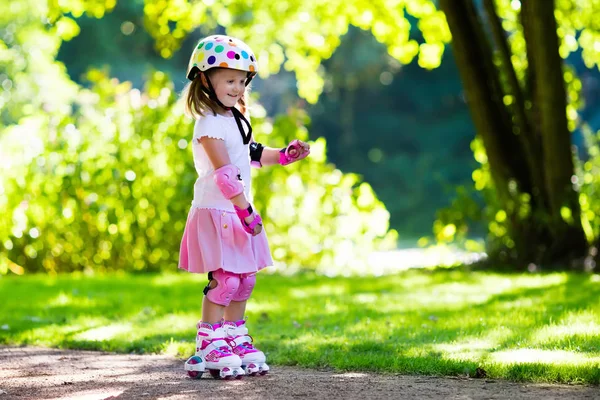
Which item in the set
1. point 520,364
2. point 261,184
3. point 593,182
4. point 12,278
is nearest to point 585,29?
point 593,182

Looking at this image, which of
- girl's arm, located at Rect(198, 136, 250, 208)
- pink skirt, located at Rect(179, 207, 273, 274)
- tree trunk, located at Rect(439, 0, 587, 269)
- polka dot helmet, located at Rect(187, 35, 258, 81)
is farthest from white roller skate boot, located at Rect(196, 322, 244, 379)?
tree trunk, located at Rect(439, 0, 587, 269)

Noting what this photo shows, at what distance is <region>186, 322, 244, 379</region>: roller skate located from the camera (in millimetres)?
4137

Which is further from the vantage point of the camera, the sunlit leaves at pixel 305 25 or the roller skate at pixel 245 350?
the sunlit leaves at pixel 305 25

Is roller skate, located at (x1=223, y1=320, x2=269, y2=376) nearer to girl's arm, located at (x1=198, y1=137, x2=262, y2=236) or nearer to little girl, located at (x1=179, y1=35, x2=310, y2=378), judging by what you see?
little girl, located at (x1=179, y1=35, x2=310, y2=378)

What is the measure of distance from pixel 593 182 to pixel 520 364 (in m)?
5.26

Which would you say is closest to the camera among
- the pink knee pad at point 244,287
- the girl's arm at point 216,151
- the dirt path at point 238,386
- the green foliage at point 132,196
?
the dirt path at point 238,386

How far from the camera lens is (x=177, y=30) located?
955 centimetres

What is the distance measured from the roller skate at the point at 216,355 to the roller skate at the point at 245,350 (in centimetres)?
6

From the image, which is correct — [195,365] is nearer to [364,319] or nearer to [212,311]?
[212,311]

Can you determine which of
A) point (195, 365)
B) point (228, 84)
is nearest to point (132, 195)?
point (228, 84)

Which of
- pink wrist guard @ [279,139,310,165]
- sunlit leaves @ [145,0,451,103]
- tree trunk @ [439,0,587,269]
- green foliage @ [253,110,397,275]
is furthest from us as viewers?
green foliage @ [253,110,397,275]

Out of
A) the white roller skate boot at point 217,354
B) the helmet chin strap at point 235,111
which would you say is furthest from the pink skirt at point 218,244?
the helmet chin strap at point 235,111

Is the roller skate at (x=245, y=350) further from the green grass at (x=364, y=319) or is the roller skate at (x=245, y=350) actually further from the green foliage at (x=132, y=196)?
the green foliage at (x=132, y=196)

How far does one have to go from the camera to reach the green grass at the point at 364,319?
14.3ft
